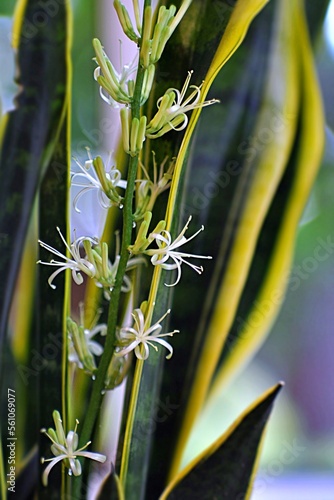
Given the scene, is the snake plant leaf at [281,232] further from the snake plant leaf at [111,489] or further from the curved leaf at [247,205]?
the snake plant leaf at [111,489]

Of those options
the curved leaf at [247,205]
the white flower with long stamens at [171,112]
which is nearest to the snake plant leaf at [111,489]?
the curved leaf at [247,205]

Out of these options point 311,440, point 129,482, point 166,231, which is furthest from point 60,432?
point 311,440

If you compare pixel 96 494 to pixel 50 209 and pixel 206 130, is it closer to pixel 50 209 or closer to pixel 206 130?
pixel 50 209

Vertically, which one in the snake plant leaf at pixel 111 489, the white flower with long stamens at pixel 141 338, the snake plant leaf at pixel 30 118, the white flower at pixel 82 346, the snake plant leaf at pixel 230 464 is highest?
the snake plant leaf at pixel 30 118

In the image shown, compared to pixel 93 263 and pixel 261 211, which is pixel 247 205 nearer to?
pixel 261 211

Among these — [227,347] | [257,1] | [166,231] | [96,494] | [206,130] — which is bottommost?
[96,494]

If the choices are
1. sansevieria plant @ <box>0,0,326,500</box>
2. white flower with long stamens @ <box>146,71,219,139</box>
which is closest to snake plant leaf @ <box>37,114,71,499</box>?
sansevieria plant @ <box>0,0,326,500</box>
